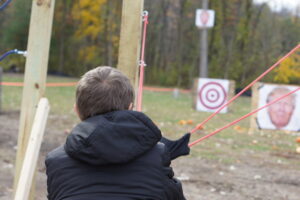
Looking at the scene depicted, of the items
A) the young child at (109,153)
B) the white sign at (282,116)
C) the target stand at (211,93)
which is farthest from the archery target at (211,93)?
the young child at (109,153)

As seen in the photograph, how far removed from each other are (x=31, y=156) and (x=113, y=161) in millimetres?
684

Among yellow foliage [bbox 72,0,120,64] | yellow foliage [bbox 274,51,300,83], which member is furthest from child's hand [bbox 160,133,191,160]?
yellow foliage [bbox 72,0,120,64]

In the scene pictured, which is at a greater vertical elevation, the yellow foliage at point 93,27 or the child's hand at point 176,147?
the yellow foliage at point 93,27

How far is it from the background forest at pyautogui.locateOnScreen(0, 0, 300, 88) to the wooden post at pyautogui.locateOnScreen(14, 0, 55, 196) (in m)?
20.5

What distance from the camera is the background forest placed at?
926 inches

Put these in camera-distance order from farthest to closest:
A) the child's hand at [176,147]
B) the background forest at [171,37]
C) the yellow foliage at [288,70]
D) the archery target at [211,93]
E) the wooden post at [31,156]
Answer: the background forest at [171,37] < the yellow foliage at [288,70] < the archery target at [211,93] < the wooden post at [31,156] < the child's hand at [176,147]

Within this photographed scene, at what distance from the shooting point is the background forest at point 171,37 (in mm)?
23531

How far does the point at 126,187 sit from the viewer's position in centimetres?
146

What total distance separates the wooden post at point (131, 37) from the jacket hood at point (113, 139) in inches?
39.6

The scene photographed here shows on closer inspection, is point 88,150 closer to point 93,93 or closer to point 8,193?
point 93,93

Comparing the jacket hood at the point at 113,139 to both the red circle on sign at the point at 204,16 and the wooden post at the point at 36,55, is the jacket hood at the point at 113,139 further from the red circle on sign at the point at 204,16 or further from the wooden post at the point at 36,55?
the red circle on sign at the point at 204,16

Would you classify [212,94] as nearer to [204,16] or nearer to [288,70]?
[204,16]

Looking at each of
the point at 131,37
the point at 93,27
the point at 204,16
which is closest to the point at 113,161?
the point at 131,37

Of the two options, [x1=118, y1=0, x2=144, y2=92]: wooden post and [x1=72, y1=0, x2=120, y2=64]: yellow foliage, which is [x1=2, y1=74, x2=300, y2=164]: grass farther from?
[x1=72, y1=0, x2=120, y2=64]: yellow foliage
